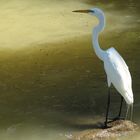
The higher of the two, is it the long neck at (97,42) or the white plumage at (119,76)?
the long neck at (97,42)

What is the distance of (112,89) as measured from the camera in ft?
23.1

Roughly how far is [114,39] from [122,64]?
3.20m

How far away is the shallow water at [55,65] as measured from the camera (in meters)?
6.24

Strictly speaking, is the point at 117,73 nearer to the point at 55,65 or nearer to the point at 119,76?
the point at 119,76

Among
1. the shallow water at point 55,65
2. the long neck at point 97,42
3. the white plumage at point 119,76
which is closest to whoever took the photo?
the white plumage at point 119,76

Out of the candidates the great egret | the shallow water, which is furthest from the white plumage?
the shallow water

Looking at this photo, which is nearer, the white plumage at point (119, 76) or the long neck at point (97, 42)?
the white plumage at point (119, 76)

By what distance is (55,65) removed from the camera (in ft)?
26.2

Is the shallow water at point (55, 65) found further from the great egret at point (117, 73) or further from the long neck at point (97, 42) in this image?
the long neck at point (97, 42)

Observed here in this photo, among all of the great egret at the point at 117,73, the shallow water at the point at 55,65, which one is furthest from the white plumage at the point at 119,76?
the shallow water at the point at 55,65

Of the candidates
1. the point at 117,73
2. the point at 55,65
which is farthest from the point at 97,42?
the point at 55,65

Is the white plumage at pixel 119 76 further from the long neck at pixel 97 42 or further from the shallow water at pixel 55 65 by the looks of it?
the shallow water at pixel 55 65

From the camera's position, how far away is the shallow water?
6.24 meters

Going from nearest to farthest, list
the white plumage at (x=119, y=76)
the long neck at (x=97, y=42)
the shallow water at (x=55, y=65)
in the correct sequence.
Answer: the white plumage at (x=119, y=76)
the long neck at (x=97, y=42)
the shallow water at (x=55, y=65)
